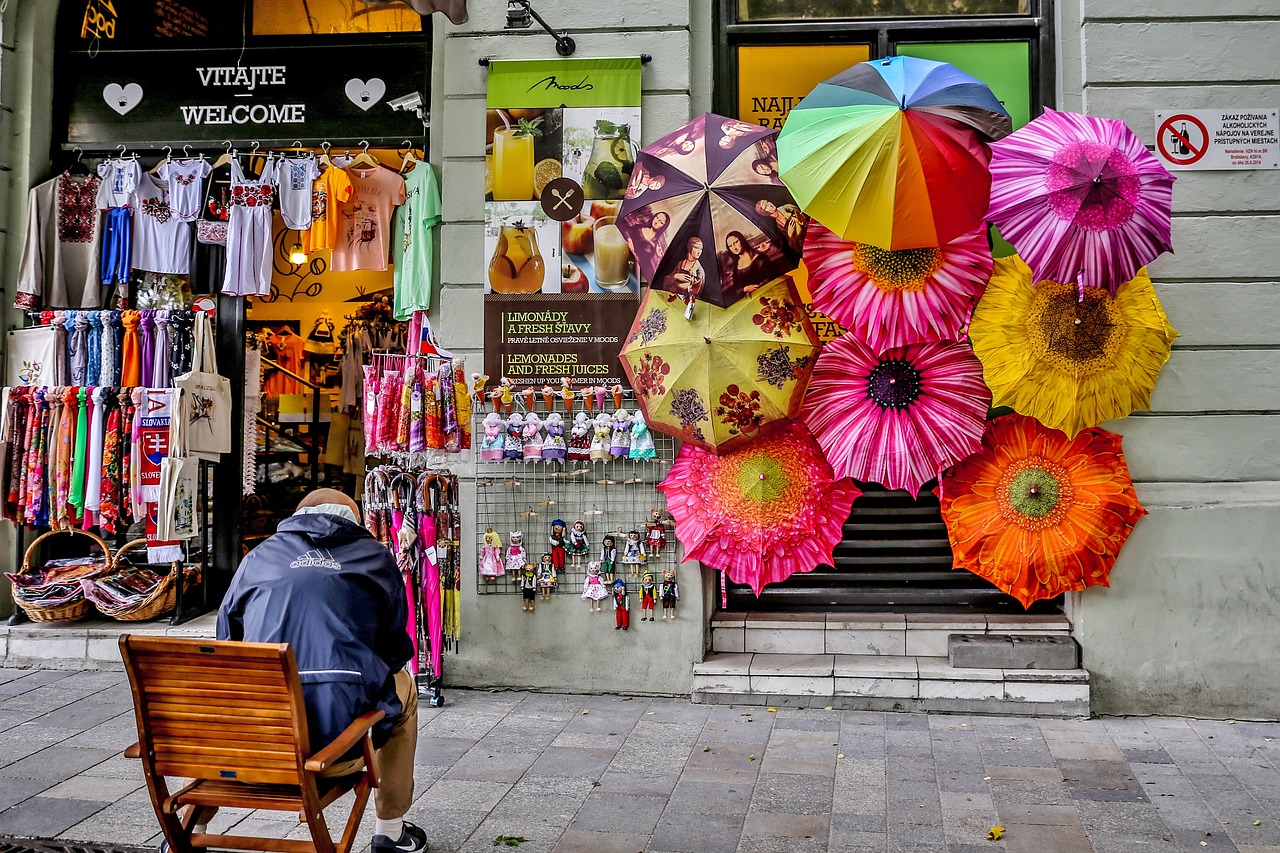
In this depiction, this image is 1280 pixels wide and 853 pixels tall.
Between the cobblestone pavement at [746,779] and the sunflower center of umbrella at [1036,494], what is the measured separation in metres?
1.26

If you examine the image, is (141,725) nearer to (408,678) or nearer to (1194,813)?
(408,678)

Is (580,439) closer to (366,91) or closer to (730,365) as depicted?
(730,365)

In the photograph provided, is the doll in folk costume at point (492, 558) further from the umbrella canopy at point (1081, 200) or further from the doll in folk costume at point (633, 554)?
the umbrella canopy at point (1081, 200)

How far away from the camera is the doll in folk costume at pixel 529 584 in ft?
23.6

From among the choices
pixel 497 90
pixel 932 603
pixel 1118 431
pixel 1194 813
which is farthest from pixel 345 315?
pixel 1194 813

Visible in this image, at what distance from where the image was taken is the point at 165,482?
7.68m

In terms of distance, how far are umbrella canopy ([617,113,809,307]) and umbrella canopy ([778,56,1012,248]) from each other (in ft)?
1.24

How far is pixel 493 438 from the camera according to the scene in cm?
710

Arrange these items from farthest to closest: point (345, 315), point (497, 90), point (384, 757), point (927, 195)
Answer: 1. point (345, 315)
2. point (497, 90)
3. point (927, 195)
4. point (384, 757)

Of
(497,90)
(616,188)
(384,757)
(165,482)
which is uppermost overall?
(497,90)

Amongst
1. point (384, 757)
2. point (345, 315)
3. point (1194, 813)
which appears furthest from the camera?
point (345, 315)

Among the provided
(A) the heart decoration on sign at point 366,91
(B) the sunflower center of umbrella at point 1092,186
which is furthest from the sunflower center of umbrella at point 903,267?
(A) the heart decoration on sign at point 366,91

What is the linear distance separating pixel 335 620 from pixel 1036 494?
4.52m

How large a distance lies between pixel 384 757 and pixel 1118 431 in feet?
16.3
